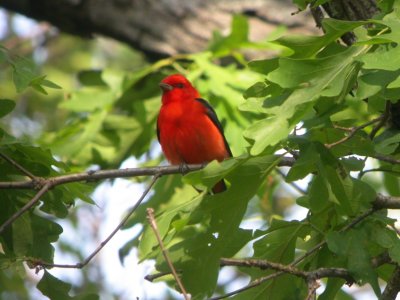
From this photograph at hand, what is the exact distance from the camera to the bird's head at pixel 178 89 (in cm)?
607

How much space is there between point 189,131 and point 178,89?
1.33 ft

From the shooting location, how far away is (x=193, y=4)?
6738mm

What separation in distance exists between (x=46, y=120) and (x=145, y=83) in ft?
12.7

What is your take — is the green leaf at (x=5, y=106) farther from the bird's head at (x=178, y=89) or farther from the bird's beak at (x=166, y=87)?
the bird's beak at (x=166, y=87)

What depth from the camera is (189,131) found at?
5.82 m

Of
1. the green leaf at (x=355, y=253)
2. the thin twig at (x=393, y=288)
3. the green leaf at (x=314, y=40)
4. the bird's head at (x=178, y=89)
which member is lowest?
the thin twig at (x=393, y=288)

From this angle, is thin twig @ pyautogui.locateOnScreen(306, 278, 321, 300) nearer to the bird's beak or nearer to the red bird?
the red bird

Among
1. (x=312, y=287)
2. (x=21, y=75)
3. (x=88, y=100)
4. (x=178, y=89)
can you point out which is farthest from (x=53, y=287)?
(x=88, y=100)

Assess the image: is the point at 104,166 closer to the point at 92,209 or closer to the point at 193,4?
the point at 193,4

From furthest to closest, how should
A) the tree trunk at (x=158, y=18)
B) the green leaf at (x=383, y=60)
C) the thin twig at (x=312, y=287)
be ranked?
the tree trunk at (x=158, y=18)
the thin twig at (x=312, y=287)
the green leaf at (x=383, y=60)

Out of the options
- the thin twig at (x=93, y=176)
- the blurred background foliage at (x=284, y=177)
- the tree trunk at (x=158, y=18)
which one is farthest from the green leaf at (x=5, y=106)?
the tree trunk at (x=158, y=18)

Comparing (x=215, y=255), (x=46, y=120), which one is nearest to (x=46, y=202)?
(x=215, y=255)

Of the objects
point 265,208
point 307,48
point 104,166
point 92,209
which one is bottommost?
point 92,209

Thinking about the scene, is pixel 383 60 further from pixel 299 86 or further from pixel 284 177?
pixel 284 177
